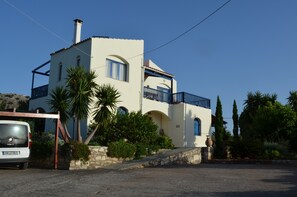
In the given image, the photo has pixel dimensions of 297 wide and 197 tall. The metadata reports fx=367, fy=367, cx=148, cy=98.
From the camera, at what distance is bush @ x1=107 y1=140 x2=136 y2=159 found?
56.4ft

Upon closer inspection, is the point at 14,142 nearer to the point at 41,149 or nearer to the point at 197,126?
the point at 41,149

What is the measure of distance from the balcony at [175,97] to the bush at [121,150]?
24.7ft

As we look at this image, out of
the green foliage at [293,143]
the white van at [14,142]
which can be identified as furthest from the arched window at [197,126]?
the white van at [14,142]

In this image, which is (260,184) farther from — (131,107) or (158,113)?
(158,113)

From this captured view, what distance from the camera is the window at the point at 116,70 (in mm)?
23312

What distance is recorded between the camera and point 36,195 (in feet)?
26.3

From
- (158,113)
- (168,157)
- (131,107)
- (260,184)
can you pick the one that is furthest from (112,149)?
(158,113)

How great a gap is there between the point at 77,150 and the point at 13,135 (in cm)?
280

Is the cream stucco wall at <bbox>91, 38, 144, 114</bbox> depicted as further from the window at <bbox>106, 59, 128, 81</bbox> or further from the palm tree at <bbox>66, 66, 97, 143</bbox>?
the palm tree at <bbox>66, 66, 97, 143</bbox>

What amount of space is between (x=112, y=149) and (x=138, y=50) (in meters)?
9.81

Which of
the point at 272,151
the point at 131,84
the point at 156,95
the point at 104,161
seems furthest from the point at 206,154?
the point at 104,161

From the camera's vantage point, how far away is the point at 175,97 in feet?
91.2

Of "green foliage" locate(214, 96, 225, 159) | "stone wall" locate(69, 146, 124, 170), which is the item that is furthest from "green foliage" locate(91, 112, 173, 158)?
"green foliage" locate(214, 96, 225, 159)

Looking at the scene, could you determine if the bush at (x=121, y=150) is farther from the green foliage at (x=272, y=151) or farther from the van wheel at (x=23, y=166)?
the green foliage at (x=272, y=151)
